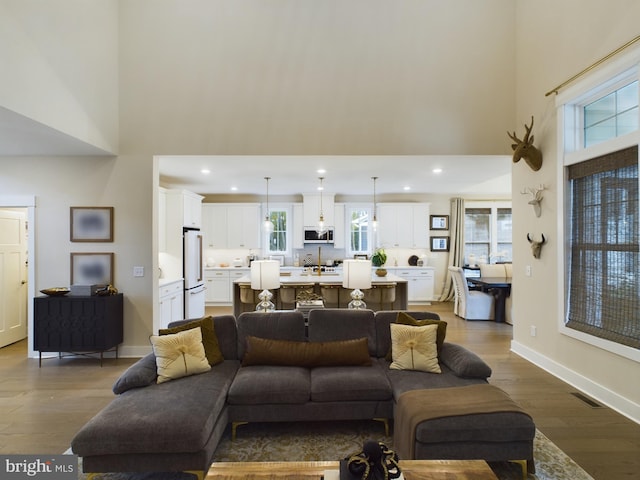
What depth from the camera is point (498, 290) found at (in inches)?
259

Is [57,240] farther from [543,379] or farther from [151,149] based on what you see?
[543,379]

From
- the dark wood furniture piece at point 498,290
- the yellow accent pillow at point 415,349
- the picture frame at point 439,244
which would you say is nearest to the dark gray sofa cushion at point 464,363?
the yellow accent pillow at point 415,349

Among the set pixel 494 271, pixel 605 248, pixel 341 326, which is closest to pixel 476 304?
pixel 494 271

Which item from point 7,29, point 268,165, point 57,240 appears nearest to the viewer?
point 7,29

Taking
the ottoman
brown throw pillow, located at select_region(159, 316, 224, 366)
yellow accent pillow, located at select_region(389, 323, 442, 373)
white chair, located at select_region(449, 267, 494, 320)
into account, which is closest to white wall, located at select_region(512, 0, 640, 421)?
the ottoman

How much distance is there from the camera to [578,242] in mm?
3725

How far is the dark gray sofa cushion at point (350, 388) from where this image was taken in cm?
265

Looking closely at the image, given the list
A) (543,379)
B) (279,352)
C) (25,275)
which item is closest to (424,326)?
Answer: (279,352)

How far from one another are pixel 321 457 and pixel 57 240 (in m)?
4.26

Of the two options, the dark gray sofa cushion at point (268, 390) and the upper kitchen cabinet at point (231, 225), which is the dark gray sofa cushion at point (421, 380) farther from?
the upper kitchen cabinet at point (231, 225)

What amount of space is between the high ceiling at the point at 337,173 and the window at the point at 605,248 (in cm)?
137

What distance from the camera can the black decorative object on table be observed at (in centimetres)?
150

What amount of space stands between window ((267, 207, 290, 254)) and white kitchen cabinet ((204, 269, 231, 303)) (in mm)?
1278

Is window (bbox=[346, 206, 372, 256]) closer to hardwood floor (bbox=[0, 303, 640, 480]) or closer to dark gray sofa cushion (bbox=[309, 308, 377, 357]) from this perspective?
hardwood floor (bbox=[0, 303, 640, 480])
